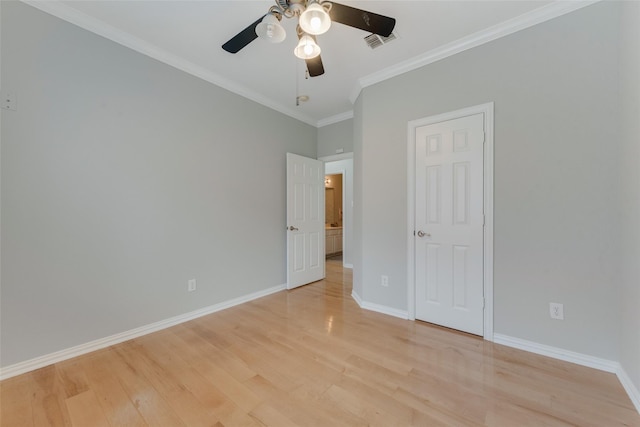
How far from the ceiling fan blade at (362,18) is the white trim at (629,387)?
267cm

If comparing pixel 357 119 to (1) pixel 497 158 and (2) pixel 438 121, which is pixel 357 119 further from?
(1) pixel 497 158

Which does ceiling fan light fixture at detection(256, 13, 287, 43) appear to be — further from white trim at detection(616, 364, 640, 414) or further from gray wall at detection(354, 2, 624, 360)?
white trim at detection(616, 364, 640, 414)

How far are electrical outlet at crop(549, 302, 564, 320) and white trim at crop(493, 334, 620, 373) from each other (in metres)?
0.24

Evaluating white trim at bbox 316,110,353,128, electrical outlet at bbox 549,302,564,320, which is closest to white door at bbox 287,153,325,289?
white trim at bbox 316,110,353,128

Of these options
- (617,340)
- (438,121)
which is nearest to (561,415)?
(617,340)

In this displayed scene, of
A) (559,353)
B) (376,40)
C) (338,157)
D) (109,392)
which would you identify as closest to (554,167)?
(559,353)

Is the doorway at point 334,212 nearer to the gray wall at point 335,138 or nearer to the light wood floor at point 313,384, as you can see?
the gray wall at point 335,138

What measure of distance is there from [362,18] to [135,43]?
7.05 feet

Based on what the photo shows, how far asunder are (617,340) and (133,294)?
390cm

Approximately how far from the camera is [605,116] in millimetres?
1822

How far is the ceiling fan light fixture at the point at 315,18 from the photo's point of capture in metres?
1.39

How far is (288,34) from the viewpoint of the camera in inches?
88.1

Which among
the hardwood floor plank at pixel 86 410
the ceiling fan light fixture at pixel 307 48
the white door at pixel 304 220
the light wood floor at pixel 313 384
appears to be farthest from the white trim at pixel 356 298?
the ceiling fan light fixture at pixel 307 48

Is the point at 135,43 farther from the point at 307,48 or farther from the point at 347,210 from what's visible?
the point at 347,210
